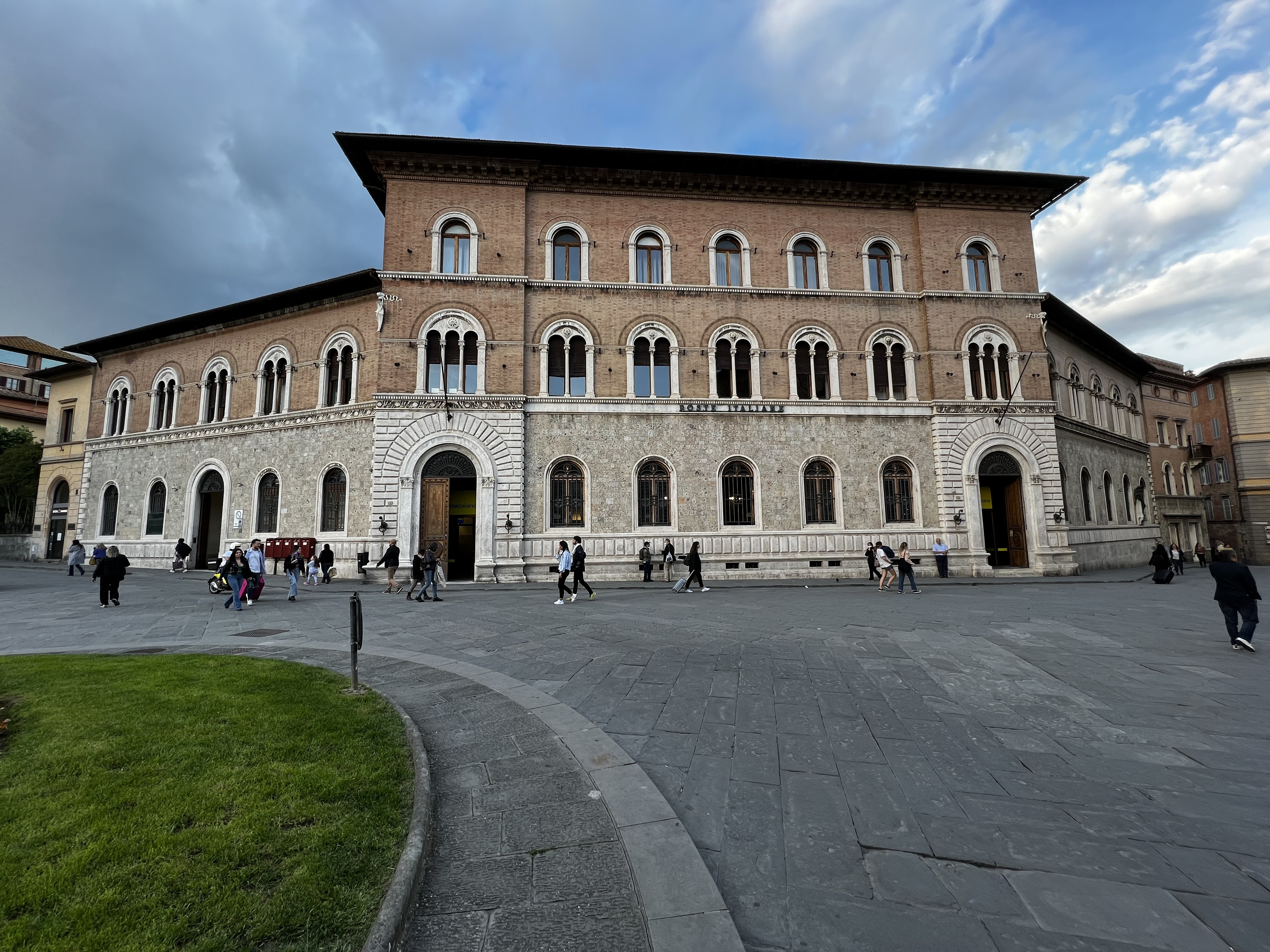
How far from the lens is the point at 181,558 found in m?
24.4

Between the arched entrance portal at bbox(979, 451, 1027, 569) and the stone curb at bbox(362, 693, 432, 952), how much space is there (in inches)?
956

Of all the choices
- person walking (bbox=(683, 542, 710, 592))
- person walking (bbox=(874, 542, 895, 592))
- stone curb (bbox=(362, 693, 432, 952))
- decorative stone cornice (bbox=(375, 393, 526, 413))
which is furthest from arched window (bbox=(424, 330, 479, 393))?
stone curb (bbox=(362, 693, 432, 952))

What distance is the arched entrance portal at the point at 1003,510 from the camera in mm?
22906

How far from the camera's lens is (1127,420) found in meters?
33.4

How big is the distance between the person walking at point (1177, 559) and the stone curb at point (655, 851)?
31.4m

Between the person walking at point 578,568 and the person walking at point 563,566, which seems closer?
the person walking at point 563,566

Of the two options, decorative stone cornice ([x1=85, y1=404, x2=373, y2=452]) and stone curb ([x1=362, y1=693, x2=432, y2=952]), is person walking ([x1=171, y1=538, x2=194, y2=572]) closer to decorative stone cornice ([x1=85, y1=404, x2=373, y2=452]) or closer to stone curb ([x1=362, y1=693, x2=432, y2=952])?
decorative stone cornice ([x1=85, y1=404, x2=373, y2=452])

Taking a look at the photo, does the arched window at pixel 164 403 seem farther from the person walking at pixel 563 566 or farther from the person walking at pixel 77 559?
the person walking at pixel 563 566

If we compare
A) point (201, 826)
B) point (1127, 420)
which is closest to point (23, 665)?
point (201, 826)

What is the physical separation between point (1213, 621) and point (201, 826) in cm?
1646

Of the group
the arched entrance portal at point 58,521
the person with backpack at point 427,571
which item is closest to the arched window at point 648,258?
the person with backpack at point 427,571

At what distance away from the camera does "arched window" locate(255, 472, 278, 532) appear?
23781mm

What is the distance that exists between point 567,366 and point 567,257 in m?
4.53

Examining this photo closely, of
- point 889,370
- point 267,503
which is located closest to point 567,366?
point 889,370
